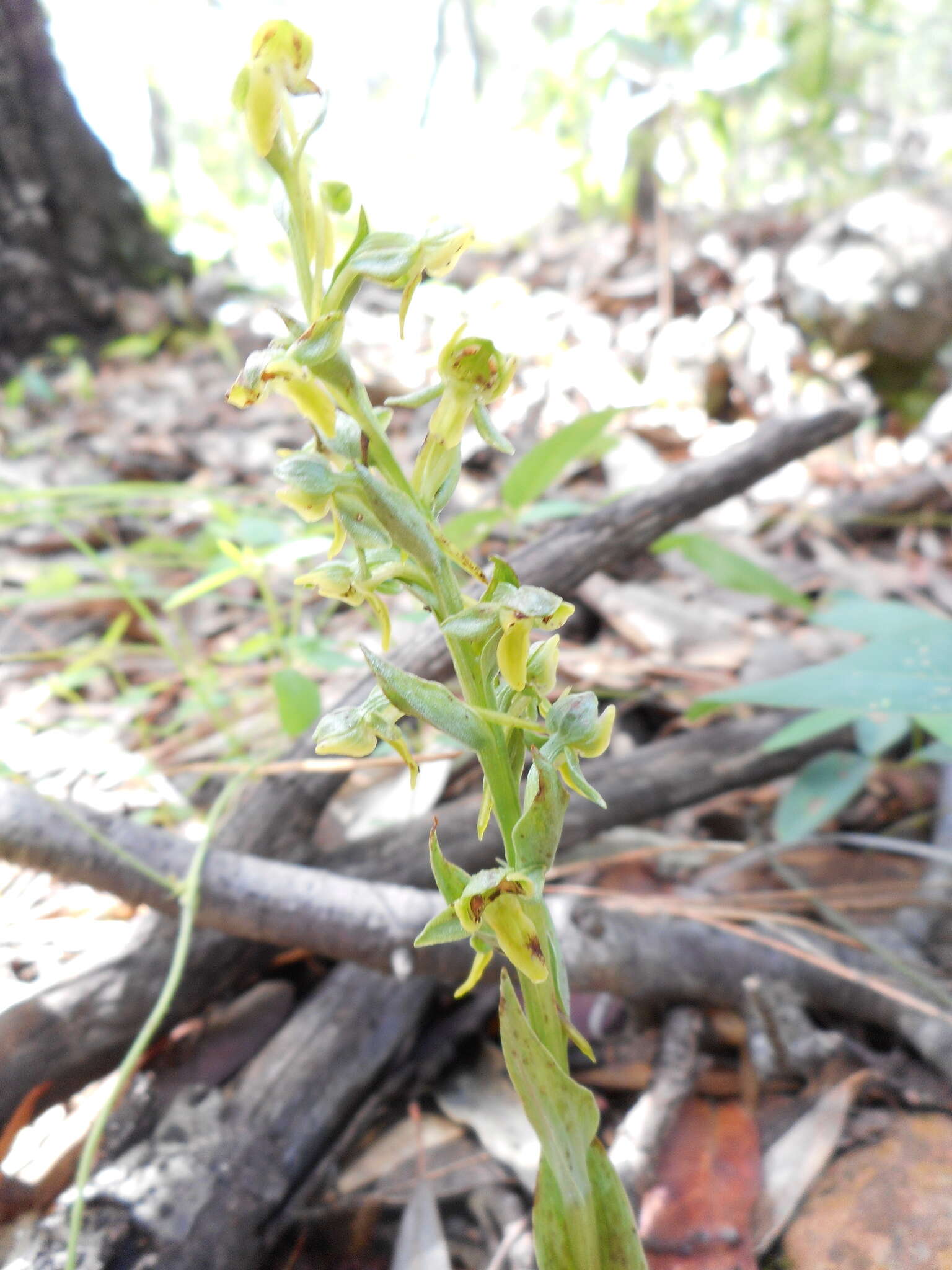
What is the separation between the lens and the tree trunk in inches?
134

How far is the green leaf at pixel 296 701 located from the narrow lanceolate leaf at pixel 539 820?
598 millimetres

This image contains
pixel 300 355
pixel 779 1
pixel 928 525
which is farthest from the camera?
pixel 779 1

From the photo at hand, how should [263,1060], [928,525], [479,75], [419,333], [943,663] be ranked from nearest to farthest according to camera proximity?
[943,663] → [263,1060] → [928,525] → [419,333] → [479,75]

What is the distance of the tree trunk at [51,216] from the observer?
3408 mm

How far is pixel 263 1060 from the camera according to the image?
996mm

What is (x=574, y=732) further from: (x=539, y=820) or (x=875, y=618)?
(x=875, y=618)

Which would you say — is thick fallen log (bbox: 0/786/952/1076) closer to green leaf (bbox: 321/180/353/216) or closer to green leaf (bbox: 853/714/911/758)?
green leaf (bbox: 853/714/911/758)

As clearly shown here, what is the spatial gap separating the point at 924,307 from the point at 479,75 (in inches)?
167

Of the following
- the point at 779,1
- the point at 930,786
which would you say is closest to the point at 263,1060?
the point at 930,786

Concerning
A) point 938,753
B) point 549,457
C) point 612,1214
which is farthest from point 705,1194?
point 549,457

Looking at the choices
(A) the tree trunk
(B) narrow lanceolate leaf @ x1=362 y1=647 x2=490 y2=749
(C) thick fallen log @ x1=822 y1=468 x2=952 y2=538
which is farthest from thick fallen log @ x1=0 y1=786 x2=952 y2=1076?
(A) the tree trunk

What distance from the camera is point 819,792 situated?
1249 mm

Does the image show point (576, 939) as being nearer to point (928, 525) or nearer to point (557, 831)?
point (557, 831)

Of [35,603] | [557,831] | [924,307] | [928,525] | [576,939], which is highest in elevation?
[35,603]
